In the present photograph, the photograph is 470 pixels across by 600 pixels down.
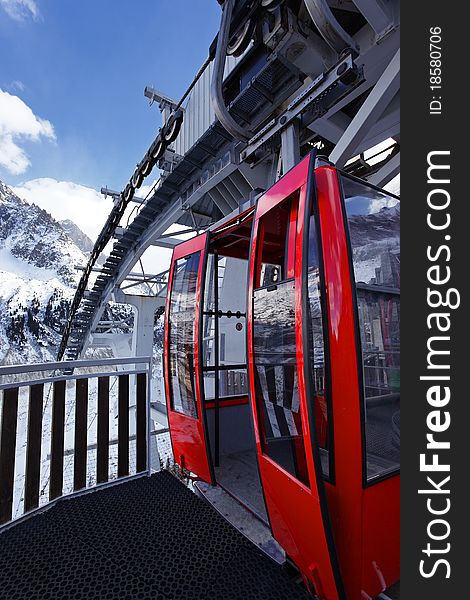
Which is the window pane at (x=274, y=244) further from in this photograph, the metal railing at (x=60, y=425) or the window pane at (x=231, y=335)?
the window pane at (x=231, y=335)

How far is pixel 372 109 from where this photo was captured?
2.96 m

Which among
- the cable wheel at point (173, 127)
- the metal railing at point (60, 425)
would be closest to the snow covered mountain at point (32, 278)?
the cable wheel at point (173, 127)

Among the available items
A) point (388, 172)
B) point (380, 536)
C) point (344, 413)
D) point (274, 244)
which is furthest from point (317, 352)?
point (388, 172)

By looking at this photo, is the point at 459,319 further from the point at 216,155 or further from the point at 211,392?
the point at 216,155

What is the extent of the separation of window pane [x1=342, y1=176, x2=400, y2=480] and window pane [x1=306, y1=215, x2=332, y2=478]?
179 mm

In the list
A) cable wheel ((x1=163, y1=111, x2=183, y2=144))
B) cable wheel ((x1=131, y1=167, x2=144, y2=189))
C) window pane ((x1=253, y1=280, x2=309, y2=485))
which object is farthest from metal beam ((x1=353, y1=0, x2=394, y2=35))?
cable wheel ((x1=131, y1=167, x2=144, y2=189))

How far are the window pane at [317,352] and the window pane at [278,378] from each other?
10 cm

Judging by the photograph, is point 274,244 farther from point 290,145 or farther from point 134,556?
point 134,556

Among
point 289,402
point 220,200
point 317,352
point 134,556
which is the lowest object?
point 134,556

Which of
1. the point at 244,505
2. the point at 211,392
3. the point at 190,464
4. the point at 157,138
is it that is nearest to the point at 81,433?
the point at 190,464

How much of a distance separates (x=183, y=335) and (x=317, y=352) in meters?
1.67

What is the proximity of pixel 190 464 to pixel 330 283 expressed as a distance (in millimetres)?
2340

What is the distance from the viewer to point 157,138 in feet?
19.8

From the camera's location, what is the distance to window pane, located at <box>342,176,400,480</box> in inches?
56.0
